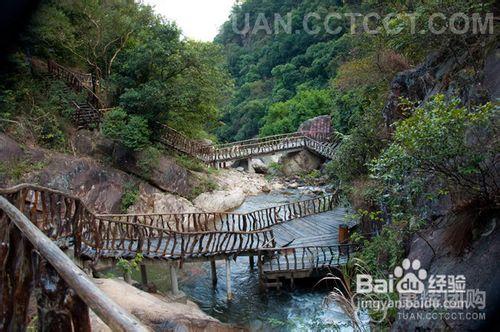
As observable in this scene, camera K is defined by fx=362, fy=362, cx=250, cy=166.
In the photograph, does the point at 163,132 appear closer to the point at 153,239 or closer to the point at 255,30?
the point at 153,239

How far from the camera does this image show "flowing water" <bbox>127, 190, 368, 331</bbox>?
29.4ft

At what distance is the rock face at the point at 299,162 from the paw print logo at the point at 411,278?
2006cm

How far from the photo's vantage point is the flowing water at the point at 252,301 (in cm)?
896

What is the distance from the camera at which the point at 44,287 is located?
2045 mm

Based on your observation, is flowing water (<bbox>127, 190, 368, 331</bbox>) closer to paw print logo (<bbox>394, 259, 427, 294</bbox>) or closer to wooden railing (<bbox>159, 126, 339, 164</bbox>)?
paw print logo (<bbox>394, 259, 427, 294</bbox>)

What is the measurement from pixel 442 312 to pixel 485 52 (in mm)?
5228

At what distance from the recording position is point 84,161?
14.8 m

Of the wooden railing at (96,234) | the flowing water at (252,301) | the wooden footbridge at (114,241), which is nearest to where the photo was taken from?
the wooden footbridge at (114,241)

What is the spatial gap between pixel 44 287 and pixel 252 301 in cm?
911

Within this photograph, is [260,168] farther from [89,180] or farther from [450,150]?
[450,150]

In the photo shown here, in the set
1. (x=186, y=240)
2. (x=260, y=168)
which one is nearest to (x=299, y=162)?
(x=260, y=168)

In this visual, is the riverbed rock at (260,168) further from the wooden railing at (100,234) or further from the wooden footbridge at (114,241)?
the wooden railing at (100,234)

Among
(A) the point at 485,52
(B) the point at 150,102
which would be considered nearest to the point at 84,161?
(B) the point at 150,102

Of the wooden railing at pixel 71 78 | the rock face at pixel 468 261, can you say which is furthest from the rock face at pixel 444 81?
the wooden railing at pixel 71 78
